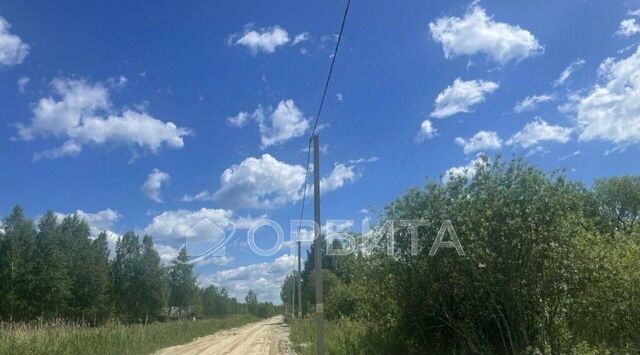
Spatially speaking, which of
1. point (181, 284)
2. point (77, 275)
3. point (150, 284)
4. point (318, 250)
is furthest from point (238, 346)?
point (181, 284)

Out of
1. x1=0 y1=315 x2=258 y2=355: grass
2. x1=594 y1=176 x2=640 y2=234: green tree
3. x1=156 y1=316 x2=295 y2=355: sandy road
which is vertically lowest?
x1=156 y1=316 x2=295 y2=355: sandy road

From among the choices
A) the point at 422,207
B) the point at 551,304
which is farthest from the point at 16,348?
the point at 551,304

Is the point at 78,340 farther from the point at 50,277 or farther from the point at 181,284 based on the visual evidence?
the point at 181,284

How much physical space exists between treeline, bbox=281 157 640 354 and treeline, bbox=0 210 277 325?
109 ft

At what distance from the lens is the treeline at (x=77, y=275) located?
175ft

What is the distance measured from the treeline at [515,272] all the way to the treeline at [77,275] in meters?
33.1

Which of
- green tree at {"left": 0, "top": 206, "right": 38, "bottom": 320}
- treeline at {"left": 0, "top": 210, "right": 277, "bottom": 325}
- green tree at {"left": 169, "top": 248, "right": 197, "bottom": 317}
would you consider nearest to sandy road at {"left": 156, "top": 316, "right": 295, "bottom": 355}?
treeline at {"left": 0, "top": 210, "right": 277, "bottom": 325}

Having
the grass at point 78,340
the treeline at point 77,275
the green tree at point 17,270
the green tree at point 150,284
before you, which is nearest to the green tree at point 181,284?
the treeline at point 77,275

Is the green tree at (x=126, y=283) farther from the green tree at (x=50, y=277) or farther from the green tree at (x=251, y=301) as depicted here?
the green tree at (x=251, y=301)

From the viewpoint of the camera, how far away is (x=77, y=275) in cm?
6091

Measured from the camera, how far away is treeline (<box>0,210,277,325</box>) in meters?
53.3

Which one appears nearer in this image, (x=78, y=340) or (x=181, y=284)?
(x=78, y=340)

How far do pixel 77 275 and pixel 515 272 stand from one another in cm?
5774

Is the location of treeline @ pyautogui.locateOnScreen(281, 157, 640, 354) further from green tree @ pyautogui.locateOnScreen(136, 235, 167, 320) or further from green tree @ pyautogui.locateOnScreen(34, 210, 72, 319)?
green tree @ pyautogui.locateOnScreen(136, 235, 167, 320)
